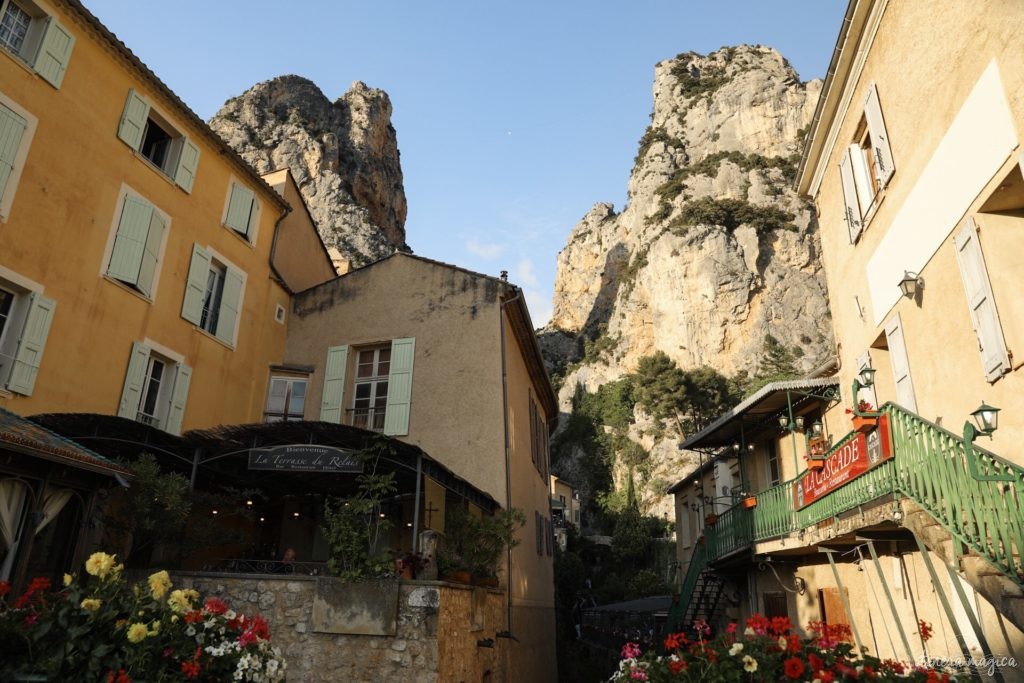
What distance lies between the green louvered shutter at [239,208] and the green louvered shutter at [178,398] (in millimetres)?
3385

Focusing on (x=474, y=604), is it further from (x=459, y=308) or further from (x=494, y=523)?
(x=459, y=308)

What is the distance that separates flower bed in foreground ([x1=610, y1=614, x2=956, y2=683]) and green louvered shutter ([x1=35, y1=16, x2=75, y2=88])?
11.4 meters

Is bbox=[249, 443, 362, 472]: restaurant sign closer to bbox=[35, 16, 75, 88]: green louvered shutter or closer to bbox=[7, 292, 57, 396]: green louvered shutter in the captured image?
bbox=[7, 292, 57, 396]: green louvered shutter

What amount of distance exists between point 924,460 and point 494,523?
573cm

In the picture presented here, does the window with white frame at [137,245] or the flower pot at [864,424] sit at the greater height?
the window with white frame at [137,245]

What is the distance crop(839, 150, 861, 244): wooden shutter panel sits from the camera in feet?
31.5

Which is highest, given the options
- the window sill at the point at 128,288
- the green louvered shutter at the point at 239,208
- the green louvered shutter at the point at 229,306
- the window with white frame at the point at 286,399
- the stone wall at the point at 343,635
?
the green louvered shutter at the point at 239,208

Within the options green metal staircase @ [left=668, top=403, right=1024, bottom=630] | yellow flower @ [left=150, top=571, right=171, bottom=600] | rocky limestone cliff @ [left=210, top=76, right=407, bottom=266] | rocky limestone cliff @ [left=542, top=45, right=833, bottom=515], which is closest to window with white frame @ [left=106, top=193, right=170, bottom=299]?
yellow flower @ [left=150, top=571, right=171, bottom=600]

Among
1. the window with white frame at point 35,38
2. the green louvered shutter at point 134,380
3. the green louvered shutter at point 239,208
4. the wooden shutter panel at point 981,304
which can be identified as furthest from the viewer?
the green louvered shutter at point 239,208

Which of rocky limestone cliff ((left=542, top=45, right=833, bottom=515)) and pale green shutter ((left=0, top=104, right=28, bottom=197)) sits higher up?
rocky limestone cliff ((left=542, top=45, right=833, bottom=515))

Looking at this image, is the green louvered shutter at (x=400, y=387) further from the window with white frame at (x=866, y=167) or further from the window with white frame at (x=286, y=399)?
the window with white frame at (x=866, y=167)

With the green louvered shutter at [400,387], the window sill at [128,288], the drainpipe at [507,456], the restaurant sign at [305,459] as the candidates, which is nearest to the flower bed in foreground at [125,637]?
the restaurant sign at [305,459]

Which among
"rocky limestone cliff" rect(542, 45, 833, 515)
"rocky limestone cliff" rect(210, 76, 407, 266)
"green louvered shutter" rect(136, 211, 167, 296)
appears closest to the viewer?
"green louvered shutter" rect(136, 211, 167, 296)

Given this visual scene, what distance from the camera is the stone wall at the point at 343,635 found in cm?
696
